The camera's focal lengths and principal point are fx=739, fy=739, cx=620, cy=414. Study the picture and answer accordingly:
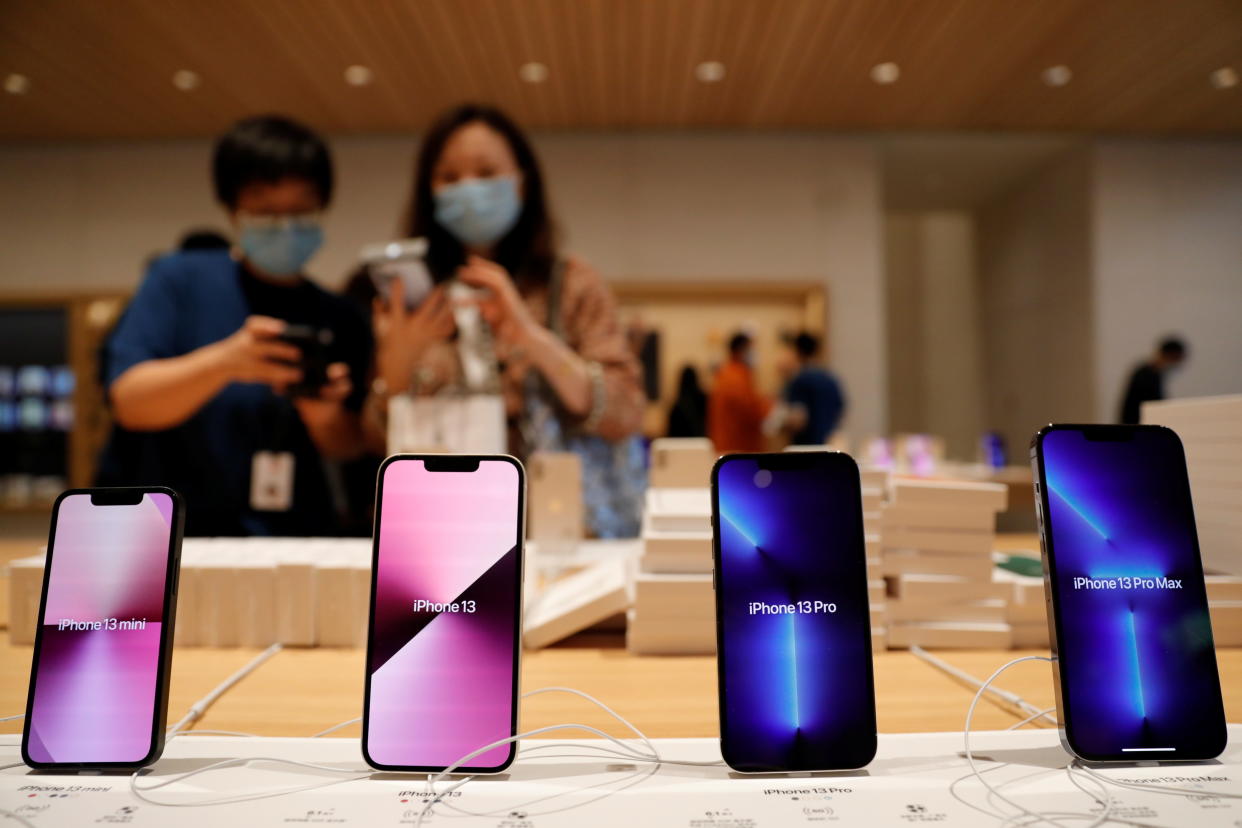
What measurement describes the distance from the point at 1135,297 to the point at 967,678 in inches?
231

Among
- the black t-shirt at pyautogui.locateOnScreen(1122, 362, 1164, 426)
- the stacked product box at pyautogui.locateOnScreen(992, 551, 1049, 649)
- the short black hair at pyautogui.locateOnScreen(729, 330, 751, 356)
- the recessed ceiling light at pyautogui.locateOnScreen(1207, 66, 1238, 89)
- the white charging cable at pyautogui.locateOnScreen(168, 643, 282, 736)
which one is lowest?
the white charging cable at pyautogui.locateOnScreen(168, 643, 282, 736)

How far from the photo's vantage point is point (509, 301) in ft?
4.49

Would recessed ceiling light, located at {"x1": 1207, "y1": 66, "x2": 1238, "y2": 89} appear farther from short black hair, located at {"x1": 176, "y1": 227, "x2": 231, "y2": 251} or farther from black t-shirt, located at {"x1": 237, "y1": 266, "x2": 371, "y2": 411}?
short black hair, located at {"x1": 176, "y1": 227, "x2": 231, "y2": 251}

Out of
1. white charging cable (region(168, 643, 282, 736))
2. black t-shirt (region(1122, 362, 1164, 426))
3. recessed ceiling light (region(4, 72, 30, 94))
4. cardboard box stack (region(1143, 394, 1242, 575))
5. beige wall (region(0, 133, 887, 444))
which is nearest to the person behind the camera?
white charging cable (region(168, 643, 282, 736))

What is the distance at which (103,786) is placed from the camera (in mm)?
530

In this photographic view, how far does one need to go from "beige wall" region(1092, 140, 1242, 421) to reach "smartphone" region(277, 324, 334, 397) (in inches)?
188

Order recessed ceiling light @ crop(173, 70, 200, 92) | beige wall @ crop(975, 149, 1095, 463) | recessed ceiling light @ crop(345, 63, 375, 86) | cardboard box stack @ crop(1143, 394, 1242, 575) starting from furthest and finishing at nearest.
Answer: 1. beige wall @ crop(975, 149, 1095, 463)
2. recessed ceiling light @ crop(345, 63, 375, 86)
3. recessed ceiling light @ crop(173, 70, 200, 92)
4. cardboard box stack @ crop(1143, 394, 1242, 575)

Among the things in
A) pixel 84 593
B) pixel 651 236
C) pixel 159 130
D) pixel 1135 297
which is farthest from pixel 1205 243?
pixel 159 130

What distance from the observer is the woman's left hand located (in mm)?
1369

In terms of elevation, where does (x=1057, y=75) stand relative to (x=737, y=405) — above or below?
above

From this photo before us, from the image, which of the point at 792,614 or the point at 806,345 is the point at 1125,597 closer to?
the point at 792,614

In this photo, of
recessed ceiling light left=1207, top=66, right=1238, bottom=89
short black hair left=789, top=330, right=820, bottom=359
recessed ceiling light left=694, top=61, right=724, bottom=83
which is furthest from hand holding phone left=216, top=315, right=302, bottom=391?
short black hair left=789, top=330, right=820, bottom=359

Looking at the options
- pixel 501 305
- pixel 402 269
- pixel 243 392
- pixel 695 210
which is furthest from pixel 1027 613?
pixel 695 210

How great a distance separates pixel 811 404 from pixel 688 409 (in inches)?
34.8
